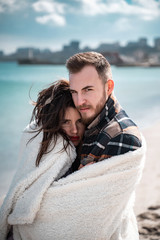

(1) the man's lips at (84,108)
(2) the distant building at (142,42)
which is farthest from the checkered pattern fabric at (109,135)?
(2) the distant building at (142,42)

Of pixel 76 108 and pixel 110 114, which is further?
pixel 76 108

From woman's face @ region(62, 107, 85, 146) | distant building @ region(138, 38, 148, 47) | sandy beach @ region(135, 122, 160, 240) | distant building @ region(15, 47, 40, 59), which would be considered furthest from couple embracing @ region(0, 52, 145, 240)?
distant building @ region(138, 38, 148, 47)

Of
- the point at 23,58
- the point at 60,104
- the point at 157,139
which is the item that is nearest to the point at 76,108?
the point at 60,104

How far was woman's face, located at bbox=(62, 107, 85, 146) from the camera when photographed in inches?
84.7

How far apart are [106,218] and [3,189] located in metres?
2.70

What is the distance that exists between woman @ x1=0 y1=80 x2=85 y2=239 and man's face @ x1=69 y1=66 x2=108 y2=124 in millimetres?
153

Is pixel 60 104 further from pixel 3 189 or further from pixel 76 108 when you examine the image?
pixel 3 189

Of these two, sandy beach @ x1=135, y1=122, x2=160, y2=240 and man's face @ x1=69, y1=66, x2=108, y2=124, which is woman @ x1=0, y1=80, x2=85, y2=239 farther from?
sandy beach @ x1=135, y1=122, x2=160, y2=240

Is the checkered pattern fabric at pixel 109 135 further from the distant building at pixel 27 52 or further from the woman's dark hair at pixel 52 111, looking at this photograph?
the distant building at pixel 27 52

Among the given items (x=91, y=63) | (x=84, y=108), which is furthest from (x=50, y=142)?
(x=91, y=63)

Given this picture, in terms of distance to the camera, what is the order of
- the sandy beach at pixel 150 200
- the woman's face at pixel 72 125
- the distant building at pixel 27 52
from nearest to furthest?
the woman's face at pixel 72 125
the sandy beach at pixel 150 200
the distant building at pixel 27 52

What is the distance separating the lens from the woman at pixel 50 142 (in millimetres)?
1874

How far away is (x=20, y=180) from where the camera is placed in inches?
74.6

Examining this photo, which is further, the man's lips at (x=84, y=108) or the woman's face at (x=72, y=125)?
the woman's face at (x=72, y=125)
